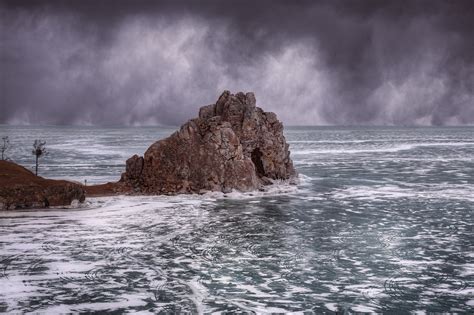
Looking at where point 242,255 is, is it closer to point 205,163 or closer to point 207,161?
point 205,163

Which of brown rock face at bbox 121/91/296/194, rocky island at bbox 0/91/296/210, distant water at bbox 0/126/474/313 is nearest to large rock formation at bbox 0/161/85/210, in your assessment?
distant water at bbox 0/126/474/313

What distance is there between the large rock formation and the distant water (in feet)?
4.00

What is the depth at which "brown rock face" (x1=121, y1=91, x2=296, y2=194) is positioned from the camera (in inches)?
1566

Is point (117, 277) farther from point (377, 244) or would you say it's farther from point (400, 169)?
point (400, 169)

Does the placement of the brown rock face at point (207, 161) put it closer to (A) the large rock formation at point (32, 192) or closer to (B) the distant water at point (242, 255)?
(B) the distant water at point (242, 255)

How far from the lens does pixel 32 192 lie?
31.2 m

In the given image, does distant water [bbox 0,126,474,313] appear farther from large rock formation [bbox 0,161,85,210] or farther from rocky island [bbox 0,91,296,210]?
rocky island [bbox 0,91,296,210]

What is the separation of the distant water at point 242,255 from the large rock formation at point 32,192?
4.00 feet

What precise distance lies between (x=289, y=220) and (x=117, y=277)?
43.0ft

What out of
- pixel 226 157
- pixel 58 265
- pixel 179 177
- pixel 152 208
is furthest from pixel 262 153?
pixel 58 265

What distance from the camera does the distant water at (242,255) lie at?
1473 centimetres

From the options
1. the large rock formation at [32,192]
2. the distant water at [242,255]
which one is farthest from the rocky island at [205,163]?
the distant water at [242,255]

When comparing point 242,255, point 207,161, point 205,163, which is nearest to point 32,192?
point 205,163

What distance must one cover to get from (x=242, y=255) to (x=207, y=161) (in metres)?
21.1
